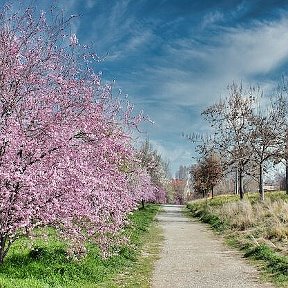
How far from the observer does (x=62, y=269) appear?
10625 millimetres

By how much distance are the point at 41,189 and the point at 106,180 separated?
1.88 meters

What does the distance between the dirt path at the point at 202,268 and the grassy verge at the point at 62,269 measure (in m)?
0.60

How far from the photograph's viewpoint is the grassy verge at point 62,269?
945 centimetres

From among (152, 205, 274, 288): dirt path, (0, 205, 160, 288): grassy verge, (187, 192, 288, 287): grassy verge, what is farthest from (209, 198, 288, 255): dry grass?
(0, 205, 160, 288): grassy verge

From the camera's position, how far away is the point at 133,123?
37.1 feet

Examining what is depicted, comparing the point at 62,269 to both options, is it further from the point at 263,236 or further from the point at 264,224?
the point at 264,224

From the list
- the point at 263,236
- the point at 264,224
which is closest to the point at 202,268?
the point at 263,236

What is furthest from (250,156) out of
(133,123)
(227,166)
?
(133,123)

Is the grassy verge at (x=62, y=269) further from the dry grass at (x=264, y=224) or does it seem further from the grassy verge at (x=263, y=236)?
the dry grass at (x=264, y=224)

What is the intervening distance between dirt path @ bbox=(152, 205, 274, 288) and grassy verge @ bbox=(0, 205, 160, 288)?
596 millimetres

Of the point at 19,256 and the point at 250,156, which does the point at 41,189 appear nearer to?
the point at 19,256

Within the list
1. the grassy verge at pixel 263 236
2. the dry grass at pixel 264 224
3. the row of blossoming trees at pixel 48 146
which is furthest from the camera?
the dry grass at pixel 264 224

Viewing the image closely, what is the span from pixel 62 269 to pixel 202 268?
406 cm

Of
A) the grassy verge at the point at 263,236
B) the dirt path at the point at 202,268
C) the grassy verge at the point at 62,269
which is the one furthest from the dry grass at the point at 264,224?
the grassy verge at the point at 62,269
